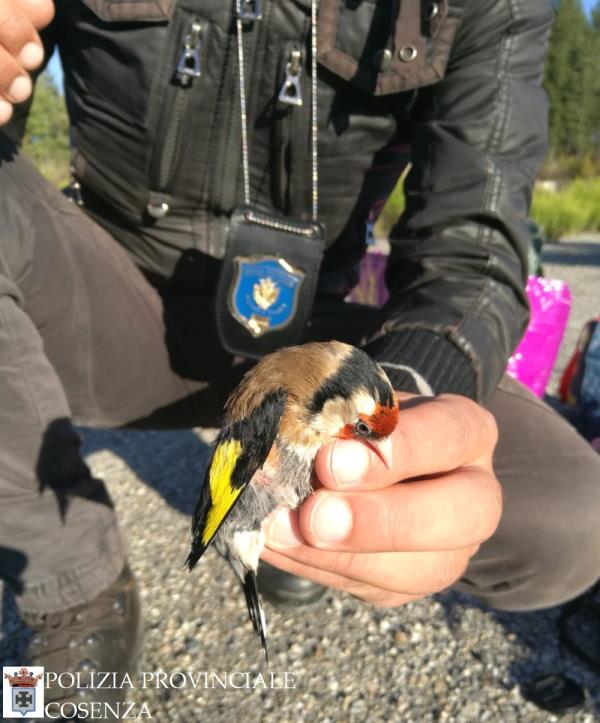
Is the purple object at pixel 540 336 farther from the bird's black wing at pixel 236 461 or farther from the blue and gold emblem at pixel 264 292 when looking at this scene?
the bird's black wing at pixel 236 461

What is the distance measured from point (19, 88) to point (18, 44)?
0.43 ft

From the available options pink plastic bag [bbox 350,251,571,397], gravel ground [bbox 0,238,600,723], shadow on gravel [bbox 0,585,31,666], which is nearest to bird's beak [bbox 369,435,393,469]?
gravel ground [bbox 0,238,600,723]

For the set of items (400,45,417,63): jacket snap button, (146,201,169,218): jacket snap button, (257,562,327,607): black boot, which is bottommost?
(257,562,327,607): black boot

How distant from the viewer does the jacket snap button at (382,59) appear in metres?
1.85

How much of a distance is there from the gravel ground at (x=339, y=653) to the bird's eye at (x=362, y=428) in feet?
4.11

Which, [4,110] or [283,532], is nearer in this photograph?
[283,532]

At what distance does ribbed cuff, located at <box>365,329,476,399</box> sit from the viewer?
4.98 feet

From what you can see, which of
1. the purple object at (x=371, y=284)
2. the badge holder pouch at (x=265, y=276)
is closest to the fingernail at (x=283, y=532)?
the badge holder pouch at (x=265, y=276)

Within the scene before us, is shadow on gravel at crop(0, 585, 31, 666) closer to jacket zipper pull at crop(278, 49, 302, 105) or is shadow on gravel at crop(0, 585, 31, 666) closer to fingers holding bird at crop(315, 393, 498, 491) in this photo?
fingers holding bird at crop(315, 393, 498, 491)

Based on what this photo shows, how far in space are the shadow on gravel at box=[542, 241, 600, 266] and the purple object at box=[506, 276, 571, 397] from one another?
935 cm

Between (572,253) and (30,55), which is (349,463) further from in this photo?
(572,253)

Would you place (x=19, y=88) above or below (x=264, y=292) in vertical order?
above

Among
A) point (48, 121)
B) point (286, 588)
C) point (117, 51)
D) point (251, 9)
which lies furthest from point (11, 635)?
point (48, 121)

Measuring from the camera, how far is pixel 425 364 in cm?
155
